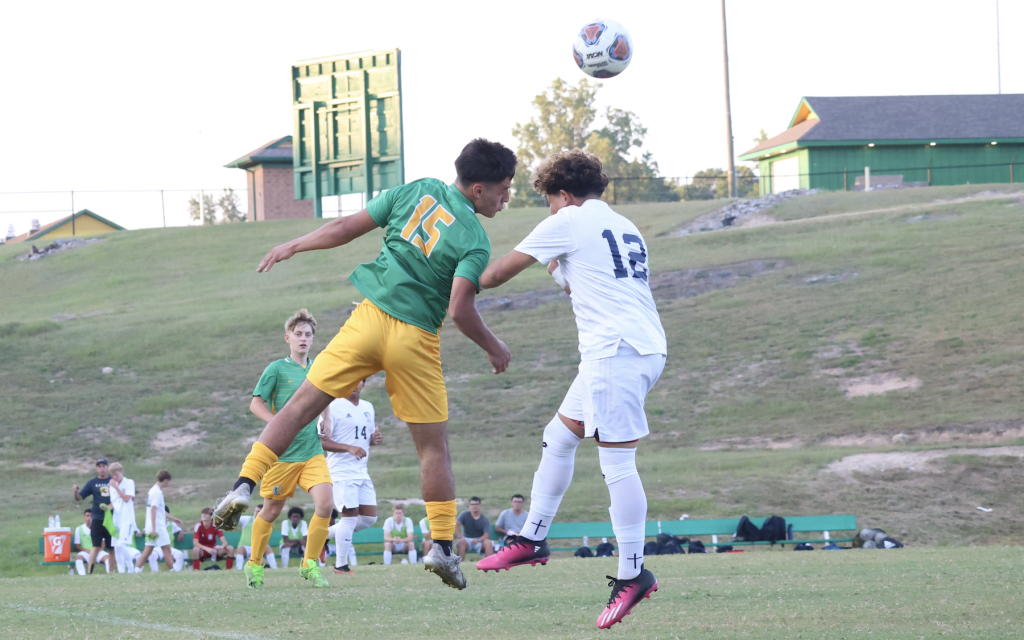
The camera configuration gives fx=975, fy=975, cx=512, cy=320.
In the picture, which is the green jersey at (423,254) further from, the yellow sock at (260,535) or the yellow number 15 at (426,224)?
the yellow sock at (260,535)

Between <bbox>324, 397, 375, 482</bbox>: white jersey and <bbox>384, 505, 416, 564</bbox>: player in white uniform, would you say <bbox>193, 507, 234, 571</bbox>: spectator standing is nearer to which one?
<bbox>384, 505, 416, 564</bbox>: player in white uniform

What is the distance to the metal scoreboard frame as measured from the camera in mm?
38156

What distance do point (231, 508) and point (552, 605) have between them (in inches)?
95.5

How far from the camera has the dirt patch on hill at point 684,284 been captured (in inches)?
1267

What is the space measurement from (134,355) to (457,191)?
87.9 ft

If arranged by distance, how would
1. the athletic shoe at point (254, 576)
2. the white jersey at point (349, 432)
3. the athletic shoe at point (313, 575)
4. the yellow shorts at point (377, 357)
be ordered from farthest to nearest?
1. the white jersey at point (349, 432)
2. the athletic shoe at point (313, 575)
3. the athletic shoe at point (254, 576)
4. the yellow shorts at point (377, 357)

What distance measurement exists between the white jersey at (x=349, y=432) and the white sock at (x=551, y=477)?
223 inches

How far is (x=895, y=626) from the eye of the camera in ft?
15.8

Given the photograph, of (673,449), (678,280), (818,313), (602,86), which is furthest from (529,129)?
(673,449)

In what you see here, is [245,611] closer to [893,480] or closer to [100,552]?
[100,552]

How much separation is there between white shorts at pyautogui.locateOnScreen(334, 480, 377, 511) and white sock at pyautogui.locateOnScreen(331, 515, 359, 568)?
19 cm

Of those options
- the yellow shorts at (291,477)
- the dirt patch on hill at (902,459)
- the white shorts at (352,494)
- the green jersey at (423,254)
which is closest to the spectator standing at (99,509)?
the white shorts at (352,494)

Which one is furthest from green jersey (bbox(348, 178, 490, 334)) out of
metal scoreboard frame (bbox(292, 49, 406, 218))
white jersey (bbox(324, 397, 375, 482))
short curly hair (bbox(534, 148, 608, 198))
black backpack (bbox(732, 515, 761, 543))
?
metal scoreboard frame (bbox(292, 49, 406, 218))

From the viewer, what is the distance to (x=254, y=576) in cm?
795
